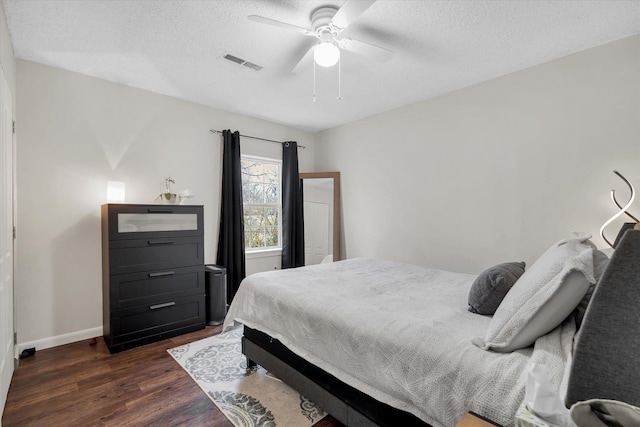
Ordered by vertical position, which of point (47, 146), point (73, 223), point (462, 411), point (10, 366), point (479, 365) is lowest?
point (10, 366)

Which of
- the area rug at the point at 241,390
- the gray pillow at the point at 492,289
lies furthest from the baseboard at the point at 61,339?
the gray pillow at the point at 492,289

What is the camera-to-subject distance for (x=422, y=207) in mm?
3590

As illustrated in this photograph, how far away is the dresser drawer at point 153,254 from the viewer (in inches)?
107

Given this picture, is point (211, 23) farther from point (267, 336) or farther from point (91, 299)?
point (91, 299)

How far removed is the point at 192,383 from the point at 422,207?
2.91 m

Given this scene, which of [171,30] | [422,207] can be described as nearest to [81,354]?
[171,30]

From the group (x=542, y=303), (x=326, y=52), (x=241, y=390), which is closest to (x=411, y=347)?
(x=542, y=303)

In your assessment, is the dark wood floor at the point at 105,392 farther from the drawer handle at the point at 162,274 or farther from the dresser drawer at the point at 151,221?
the dresser drawer at the point at 151,221

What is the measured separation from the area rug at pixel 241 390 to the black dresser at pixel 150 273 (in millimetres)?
397

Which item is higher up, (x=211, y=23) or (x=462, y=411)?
(x=211, y=23)

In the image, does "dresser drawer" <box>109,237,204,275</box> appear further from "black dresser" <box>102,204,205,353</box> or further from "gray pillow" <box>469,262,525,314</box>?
"gray pillow" <box>469,262,525,314</box>

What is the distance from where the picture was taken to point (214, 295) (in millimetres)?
3344

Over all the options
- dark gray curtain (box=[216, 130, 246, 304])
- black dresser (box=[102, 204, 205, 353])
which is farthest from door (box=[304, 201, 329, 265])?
black dresser (box=[102, 204, 205, 353])

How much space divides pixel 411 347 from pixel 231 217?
10.0ft
